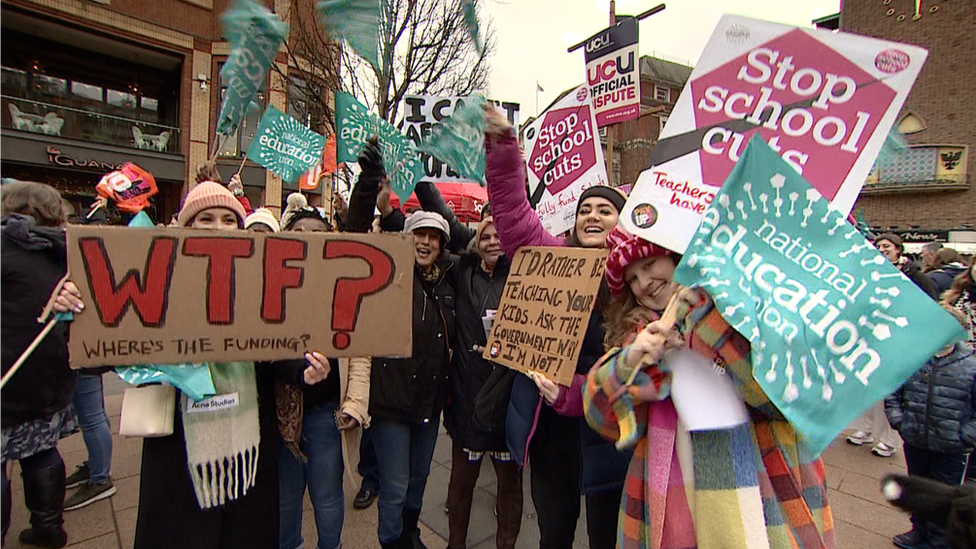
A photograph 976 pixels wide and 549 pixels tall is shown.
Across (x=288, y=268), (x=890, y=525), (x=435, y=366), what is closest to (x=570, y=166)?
(x=435, y=366)

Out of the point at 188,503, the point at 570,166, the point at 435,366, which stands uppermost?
the point at 570,166

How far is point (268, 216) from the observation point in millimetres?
3215

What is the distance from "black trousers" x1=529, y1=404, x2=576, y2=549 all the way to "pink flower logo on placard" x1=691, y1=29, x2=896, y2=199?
4.80ft

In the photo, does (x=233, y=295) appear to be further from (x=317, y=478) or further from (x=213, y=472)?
(x=317, y=478)

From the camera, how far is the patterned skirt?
259 centimetres

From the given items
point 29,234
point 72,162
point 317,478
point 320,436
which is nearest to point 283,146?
point 29,234

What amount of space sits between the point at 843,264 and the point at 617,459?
1210 mm

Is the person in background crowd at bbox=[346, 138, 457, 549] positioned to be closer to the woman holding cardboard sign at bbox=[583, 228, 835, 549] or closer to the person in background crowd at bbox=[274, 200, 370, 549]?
the person in background crowd at bbox=[274, 200, 370, 549]

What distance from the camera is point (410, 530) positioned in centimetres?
306

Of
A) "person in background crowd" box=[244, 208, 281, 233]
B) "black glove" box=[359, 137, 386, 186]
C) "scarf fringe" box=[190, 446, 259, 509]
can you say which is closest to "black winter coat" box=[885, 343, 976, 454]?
"black glove" box=[359, 137, 386, 186]

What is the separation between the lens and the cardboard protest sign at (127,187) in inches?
188

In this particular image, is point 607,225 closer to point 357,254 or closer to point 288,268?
point 357,254

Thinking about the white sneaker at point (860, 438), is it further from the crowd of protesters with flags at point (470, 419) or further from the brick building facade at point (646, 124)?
the brick building facade at point (646, 124)

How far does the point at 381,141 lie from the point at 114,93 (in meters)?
17.9
